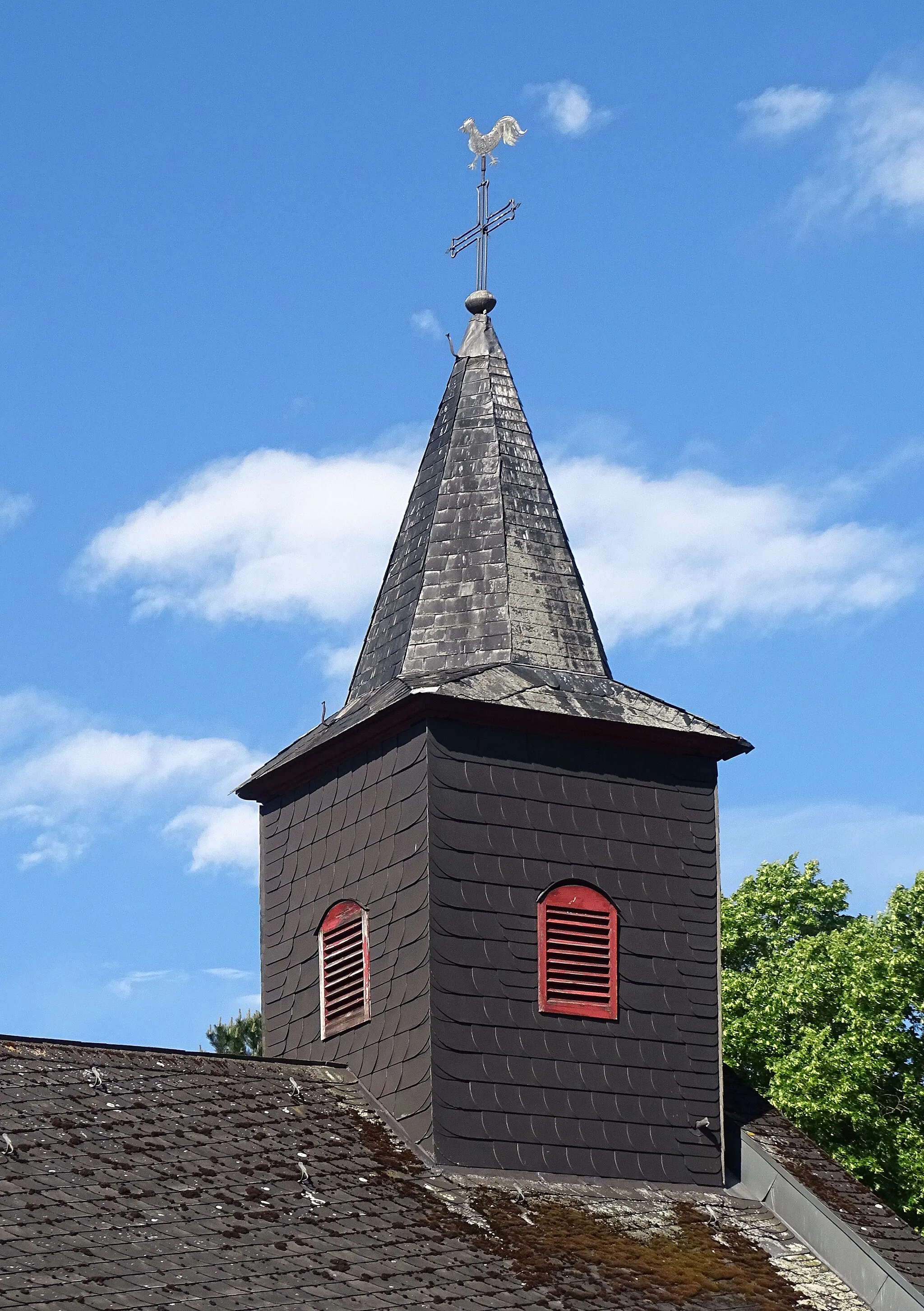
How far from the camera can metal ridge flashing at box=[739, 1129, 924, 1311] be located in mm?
21719

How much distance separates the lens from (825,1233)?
2253 centimetres

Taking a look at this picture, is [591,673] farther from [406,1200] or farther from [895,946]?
[895,946]

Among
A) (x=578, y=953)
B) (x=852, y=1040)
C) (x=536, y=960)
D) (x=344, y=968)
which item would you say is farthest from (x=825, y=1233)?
(x=852, y=1040)

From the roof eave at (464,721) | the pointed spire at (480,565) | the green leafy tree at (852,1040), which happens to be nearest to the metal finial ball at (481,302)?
the pointed spire at (480,565)

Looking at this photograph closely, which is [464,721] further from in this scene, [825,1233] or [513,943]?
[825,1233]

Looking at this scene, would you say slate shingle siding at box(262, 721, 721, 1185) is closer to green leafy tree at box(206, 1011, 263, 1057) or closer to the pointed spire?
the pointed spire

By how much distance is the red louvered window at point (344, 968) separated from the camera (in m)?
23.6

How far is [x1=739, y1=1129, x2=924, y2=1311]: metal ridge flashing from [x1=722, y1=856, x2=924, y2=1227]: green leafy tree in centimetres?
914

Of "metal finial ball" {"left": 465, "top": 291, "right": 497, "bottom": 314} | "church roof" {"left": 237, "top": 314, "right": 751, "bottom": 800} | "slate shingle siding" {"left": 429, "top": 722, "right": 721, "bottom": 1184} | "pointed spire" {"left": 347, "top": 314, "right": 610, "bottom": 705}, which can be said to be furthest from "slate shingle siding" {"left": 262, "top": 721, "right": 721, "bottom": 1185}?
"metal finial ball" {"left": 465, "top": 291, "right": 497, "bottom": 314}

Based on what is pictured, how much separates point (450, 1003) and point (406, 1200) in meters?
2.30

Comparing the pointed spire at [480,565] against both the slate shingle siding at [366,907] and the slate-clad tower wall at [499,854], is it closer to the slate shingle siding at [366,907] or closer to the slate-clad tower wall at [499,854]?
the slate-clad tower wall at [499,854]

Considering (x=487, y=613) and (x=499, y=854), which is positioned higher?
(x=487, y=613)

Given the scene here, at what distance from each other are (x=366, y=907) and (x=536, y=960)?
177 centimetres

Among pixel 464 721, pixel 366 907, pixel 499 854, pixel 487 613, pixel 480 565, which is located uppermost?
pixel 480 565
